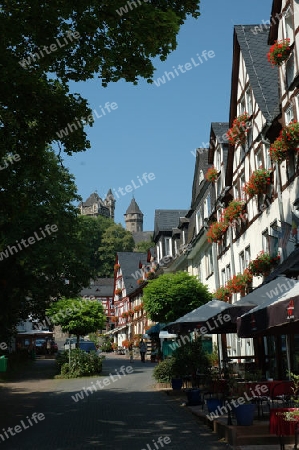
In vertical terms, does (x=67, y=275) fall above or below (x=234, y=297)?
above

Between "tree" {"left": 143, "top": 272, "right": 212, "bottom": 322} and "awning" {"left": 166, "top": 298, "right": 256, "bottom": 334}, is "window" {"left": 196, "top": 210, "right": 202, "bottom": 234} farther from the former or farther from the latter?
"awning" {"left": 166, "top": 298, "right": 256, "bottom": 334}

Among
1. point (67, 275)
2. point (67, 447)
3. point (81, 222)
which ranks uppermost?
point (81, 222)

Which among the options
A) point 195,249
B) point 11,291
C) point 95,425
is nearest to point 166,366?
point 95,425

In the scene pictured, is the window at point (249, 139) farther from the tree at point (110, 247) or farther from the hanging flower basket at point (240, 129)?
the tree at point (110, 247)

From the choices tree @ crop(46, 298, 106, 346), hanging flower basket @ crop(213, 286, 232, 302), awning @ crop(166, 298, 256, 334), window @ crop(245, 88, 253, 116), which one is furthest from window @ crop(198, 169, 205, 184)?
awning @ crop(166, 298, 256, 334)

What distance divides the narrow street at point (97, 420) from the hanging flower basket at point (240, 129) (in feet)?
34.2

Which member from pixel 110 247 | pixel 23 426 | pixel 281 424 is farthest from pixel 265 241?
pixel 110 247

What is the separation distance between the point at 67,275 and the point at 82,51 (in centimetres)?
2685

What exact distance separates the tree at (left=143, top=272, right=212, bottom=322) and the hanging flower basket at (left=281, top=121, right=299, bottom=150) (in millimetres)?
13193

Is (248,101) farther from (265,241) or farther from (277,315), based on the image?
(277,315)

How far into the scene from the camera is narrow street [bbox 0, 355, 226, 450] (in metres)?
11.0

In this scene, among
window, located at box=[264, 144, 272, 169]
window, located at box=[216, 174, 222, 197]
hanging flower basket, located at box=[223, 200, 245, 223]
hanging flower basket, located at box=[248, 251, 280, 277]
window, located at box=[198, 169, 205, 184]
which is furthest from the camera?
window, located at box=[198, 169, 205, 184]

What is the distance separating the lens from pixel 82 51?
12484 mm

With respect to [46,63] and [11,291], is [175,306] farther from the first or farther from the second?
[46,63]
